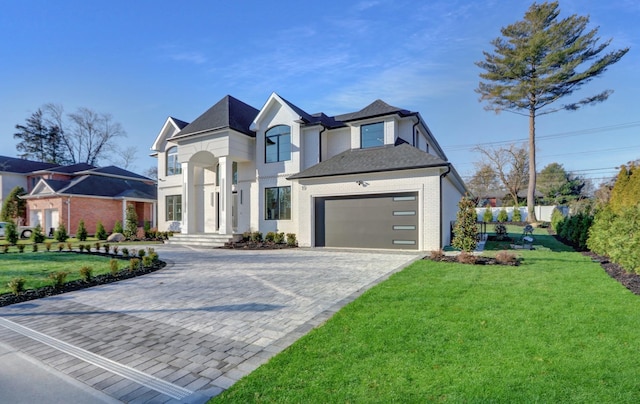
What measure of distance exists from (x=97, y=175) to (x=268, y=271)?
2897cm

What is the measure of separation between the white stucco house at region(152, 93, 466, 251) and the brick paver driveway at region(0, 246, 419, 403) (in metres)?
5.19

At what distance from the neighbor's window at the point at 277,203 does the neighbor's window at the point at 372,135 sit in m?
4.70

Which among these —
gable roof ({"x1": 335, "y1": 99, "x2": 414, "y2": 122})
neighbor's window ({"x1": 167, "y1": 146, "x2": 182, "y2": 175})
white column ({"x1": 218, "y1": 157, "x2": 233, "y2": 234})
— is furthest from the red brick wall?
gable roof ({"x1": 335, "y1": 99, "x2": 414, "y2": 122})

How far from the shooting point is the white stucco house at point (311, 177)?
12570 mm

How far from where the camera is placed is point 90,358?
3.38 meters

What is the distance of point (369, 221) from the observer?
1337cm

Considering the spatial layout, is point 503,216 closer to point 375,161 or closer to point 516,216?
point 516,216

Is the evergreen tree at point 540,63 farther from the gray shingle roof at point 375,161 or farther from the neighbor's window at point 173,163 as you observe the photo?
the neighbor's window at point 173,163

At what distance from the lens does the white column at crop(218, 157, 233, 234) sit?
54.5 feet

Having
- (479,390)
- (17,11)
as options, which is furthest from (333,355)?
(17,11)

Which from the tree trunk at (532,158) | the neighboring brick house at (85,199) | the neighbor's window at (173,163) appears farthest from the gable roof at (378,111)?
the neighboring brick house at (85,199)

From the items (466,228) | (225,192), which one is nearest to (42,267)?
(225,192)

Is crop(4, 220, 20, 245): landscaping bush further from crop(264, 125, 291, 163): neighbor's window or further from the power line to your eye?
the power line

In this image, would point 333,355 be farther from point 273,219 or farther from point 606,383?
point 273,219
